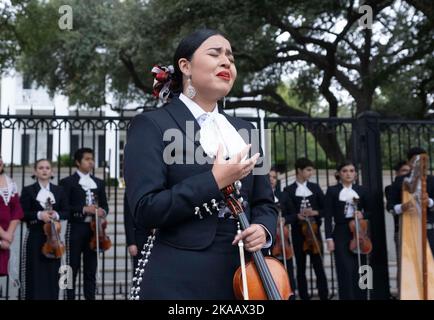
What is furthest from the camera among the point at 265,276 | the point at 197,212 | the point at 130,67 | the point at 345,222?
Answer: the point at 130,67

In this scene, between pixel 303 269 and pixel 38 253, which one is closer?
pixel 38 253

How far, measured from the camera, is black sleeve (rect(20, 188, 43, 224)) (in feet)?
21.1

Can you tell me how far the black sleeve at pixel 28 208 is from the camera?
6.43 metres

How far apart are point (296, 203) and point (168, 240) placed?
6279 mm

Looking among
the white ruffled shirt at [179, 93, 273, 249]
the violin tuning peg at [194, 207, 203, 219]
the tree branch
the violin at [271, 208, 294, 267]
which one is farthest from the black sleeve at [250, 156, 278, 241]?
the tree branch

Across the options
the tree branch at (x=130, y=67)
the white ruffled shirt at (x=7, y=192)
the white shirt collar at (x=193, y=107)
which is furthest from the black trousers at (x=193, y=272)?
the tree branch at (x=130, y=67)

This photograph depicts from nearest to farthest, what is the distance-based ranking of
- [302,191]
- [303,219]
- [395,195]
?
[395,195]
[303,219]
[302,191]

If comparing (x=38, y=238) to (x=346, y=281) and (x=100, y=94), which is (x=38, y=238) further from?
(x=100, y=94)

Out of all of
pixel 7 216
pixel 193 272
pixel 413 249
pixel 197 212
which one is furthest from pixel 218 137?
pixel 7 216

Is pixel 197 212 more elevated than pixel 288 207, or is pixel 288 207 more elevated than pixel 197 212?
pixel 288 207

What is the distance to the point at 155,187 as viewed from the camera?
1694mm

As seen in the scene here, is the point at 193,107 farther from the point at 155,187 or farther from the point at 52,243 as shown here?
the point at 52,243

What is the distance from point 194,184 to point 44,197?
5.50m

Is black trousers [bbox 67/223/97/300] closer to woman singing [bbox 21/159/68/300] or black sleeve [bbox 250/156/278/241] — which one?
woman singing [bbox 21/159/68/300]
